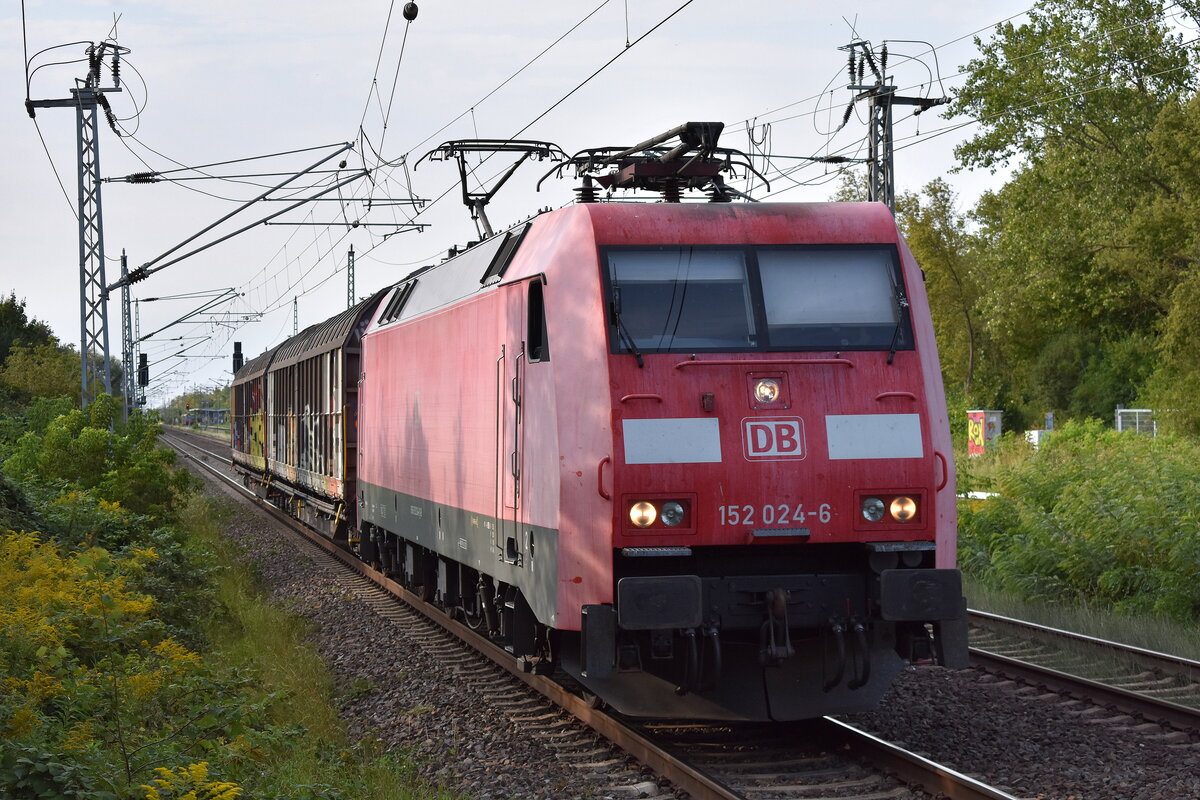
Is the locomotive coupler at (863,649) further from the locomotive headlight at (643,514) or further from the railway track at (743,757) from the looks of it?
the locomotive headlight at (643,514)

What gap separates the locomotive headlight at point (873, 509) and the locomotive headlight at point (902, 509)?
2.7 inches

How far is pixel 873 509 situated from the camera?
757 centimetres

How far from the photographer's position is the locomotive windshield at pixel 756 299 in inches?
304

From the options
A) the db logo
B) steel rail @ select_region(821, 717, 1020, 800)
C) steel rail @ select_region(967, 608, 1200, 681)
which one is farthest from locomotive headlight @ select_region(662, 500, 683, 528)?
steel rail @ select_region(967, 608, 1200, 681)

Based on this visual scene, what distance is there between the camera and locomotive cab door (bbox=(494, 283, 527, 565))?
8406 mm

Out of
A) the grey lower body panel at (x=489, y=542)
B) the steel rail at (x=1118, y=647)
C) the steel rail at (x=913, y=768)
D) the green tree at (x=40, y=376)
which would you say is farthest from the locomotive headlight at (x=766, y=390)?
the green tree at (x=40, y=376)

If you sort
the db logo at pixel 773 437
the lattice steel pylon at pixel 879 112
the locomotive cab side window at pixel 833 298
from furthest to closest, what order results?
1. the lattice steel pylon at pixel 879 112
2. the locomotive cab side window at pixel 833 298
3. the db logo at pixel 773 437

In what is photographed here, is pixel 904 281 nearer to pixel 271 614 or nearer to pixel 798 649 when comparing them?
pixel 798 649

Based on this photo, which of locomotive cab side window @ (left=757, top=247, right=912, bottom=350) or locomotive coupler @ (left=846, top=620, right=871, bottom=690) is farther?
locomotive cab side window @ (left=757, top=247, right=912, bottom=350)

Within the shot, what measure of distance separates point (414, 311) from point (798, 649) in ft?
20.6

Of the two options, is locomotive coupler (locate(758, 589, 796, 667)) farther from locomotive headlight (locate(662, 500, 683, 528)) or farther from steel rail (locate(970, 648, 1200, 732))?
steel rail (locate(970, 648, 1200, 732))

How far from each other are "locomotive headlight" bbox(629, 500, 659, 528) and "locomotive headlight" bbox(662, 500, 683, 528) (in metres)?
0.05

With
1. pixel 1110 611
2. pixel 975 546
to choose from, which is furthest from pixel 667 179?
pixel 975 546

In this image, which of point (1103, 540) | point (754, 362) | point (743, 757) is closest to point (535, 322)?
point (754, 362)
